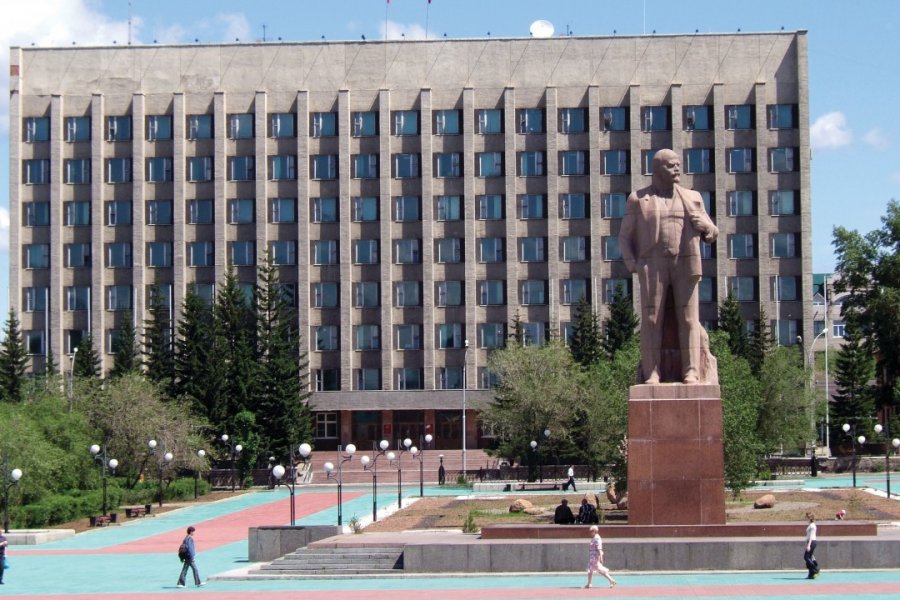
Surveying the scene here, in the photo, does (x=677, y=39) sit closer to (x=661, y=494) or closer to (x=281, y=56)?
(x=281, y=56)

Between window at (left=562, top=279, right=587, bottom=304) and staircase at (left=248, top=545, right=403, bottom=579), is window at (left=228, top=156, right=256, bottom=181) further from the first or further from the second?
staircase at (left=248, top=545, right=403, bottom=579)

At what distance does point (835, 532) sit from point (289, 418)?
56.1 metres

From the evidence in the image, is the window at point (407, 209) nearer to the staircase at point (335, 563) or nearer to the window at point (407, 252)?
the window at point (407, 252)

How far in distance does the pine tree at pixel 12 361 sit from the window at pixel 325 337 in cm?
1866

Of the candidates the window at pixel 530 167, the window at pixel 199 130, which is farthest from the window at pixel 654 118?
the window at pixel 199 130

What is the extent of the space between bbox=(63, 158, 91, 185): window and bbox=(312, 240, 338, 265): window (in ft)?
53.1

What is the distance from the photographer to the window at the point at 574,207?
97000mm

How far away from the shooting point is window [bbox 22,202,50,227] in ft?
327

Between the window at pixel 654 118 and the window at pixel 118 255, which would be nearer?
the window at pixel 654 118

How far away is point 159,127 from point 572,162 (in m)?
27.8

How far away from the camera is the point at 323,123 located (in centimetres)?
9806

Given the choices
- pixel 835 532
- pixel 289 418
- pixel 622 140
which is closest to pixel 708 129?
pixel 622 140

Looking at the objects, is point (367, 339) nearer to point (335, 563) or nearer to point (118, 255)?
point (118, 255)

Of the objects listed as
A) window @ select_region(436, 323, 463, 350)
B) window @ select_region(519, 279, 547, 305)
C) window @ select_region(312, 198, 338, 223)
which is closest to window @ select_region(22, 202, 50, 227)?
window @ select_region(312, 198, 338, 223)
